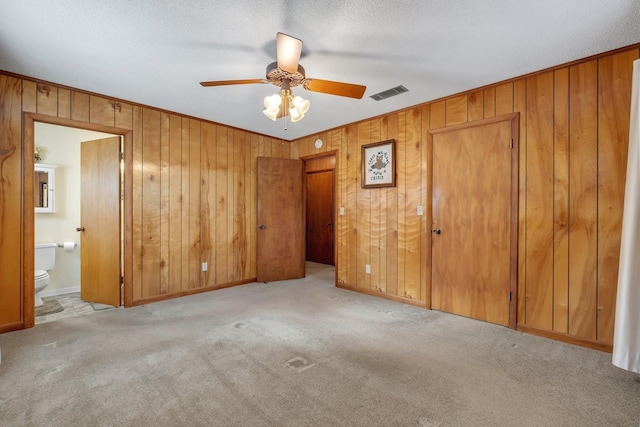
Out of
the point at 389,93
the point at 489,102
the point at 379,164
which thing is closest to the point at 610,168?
the point at 489,102

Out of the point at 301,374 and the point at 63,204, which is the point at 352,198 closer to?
the point at 301,374

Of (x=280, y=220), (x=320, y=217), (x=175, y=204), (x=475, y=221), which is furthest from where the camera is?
(x=320, y=217)

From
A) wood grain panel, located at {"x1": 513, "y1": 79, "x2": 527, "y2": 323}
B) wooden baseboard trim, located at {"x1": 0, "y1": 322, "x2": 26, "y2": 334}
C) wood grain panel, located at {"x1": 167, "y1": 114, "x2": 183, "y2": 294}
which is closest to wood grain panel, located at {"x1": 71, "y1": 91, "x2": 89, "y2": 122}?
wood grain panel, located at {"x1": 167, "y1": 114, "x2": 183, "y2": 294}

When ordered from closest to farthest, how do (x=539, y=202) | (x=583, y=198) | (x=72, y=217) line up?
(x=583, y=198), (x=539, y=202), (x=72, y=217)

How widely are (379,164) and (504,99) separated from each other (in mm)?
1536

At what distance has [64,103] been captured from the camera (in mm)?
3076

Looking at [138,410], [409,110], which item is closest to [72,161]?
[138,410]

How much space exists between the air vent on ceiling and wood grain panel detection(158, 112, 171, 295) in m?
2.62

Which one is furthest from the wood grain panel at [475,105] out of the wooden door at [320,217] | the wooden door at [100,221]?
the wooden door at [100,221]

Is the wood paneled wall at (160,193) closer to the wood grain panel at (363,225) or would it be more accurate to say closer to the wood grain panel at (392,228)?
the wood grain panel at (363,225)

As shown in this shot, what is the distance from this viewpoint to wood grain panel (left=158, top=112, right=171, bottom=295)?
149 inches

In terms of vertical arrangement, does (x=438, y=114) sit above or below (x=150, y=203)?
above

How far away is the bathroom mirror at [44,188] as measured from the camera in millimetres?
3928

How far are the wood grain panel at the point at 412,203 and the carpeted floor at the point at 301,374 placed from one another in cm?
57
